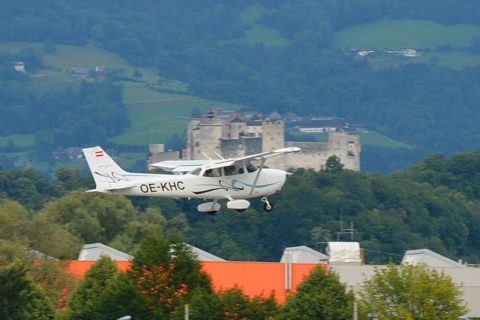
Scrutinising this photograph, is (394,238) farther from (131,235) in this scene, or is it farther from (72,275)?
(72,275)

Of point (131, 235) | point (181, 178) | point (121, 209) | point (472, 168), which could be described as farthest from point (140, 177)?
point (472, 168)

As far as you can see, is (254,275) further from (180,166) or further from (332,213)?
(332,213)

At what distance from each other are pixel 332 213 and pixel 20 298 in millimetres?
102409

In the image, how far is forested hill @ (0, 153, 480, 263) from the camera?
464 ft

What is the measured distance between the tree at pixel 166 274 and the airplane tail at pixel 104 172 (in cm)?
196

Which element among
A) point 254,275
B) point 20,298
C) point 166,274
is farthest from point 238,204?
point 254,275

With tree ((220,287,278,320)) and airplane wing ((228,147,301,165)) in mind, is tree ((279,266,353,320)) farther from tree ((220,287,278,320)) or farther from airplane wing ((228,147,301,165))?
airplane wing ((228,147,301,165))

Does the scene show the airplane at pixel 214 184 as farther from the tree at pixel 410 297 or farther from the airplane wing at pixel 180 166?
the tree at pixel 410 297

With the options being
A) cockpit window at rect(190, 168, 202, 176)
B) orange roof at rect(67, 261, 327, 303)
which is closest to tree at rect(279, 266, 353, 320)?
cockpit window at rect(190, 168, 202, 176)

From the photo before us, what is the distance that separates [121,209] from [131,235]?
8.70 metres

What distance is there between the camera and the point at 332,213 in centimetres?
15312

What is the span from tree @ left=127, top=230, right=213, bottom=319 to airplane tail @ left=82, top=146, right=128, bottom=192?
1.96 meters

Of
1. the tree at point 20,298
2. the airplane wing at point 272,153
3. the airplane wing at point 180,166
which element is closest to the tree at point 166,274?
the tree at point 20,298

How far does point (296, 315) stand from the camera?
49656 millimetres
